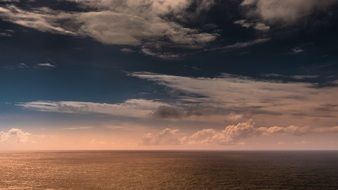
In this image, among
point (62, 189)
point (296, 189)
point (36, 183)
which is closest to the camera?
point (296, 189)

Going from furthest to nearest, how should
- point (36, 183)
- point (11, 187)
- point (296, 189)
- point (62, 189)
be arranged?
point (36, 183) → point (11, 187) → point (62, 189) → point (296, 189)

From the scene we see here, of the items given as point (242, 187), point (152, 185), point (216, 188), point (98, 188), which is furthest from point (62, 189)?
point (242, 187)

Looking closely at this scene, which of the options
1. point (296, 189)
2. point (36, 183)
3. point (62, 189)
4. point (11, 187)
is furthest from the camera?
point (36, 183)

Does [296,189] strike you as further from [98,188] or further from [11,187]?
[11,187]

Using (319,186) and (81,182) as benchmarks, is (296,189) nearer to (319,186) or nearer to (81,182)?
(319,186)

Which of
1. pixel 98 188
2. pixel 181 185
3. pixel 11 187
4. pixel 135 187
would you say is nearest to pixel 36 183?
pixel 11 187

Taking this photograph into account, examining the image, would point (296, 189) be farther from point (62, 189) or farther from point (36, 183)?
point (36, 183)

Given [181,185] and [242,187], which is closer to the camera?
[242,187]

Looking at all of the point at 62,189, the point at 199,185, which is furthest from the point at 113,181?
the point at 199,185

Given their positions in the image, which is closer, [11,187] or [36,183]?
[11,187]
